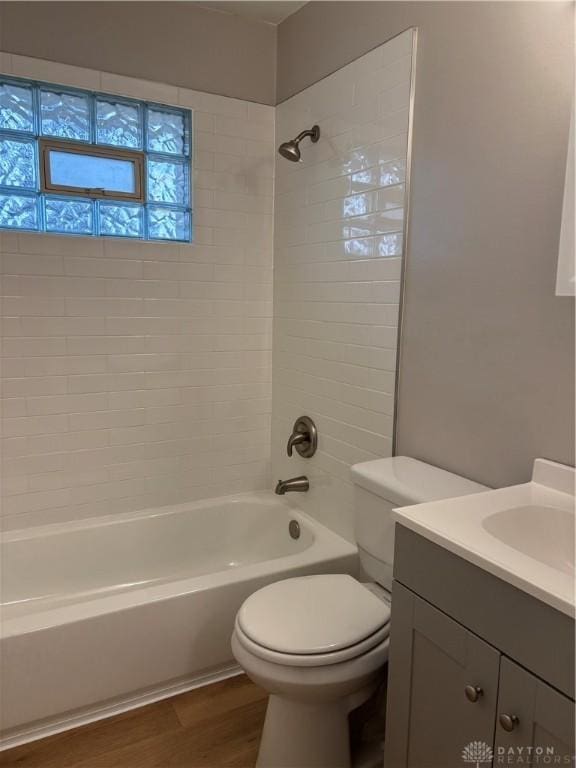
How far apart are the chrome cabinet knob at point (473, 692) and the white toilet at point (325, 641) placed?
0.43 metres

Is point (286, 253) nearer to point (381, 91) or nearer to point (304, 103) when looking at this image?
point (304, 103)

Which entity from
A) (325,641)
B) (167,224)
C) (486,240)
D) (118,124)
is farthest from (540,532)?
(118,124)

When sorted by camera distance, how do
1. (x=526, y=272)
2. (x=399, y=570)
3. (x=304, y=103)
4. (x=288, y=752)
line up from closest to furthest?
(x=399, y=570) → (x=526, y=272) → (x=288, y=752) → (x=304, y=103)

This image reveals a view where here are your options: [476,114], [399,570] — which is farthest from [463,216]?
[399,570]

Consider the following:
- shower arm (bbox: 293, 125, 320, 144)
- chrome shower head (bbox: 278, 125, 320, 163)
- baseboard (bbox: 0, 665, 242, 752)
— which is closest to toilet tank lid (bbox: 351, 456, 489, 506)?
baseboard (bbox: 0, 665, 242, 752)

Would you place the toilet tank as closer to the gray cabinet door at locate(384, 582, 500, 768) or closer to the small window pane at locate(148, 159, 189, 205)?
the gray cabinet door at locate(384, 582, 500, 768)

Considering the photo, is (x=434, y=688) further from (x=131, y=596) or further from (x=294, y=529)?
(x=294, y=529)

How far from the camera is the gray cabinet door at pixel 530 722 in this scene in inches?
34.8

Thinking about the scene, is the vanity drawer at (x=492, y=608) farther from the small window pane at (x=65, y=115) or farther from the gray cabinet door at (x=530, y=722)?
the small window pane at (x=65, y=115)

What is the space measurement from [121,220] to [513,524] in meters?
1.91

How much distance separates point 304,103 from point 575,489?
1.86 metres

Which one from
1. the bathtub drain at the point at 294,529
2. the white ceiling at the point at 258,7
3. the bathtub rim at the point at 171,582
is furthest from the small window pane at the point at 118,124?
the bathtub drain at the point at 294,529

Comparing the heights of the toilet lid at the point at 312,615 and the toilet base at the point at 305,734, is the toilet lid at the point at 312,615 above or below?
above

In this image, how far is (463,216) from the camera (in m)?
1.59
